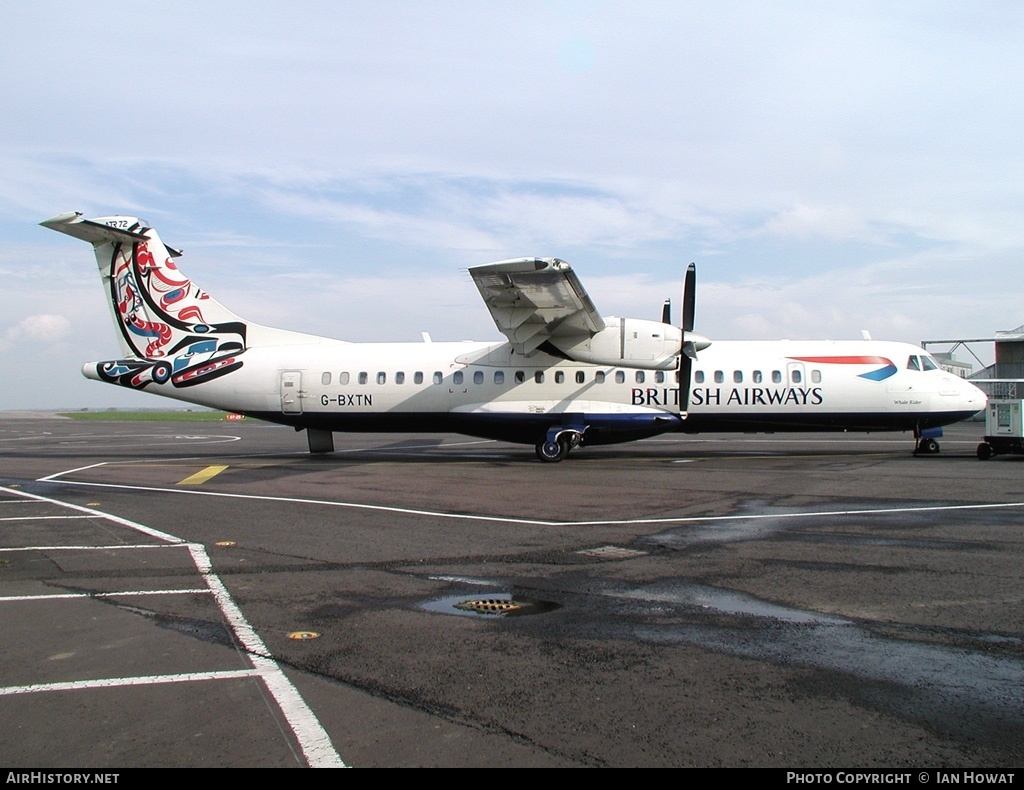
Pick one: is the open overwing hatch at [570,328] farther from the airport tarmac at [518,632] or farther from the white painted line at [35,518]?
the white painted line at [35,518]

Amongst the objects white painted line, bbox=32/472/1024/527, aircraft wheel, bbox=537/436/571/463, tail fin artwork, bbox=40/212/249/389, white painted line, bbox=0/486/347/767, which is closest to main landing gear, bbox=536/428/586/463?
aircraft wheel, bbox=537/436/571/463

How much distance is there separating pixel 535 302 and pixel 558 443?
13.4ft

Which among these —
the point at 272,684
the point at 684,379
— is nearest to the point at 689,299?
the point at 684,379

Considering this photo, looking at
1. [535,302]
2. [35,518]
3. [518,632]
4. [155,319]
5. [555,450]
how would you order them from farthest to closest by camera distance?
[155,319] → [555,450] → [535,302] → [35,518] → [518,632]

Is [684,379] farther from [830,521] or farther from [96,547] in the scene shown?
[96,547]

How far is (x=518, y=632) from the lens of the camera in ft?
18.1

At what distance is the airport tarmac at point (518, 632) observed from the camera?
3.75m

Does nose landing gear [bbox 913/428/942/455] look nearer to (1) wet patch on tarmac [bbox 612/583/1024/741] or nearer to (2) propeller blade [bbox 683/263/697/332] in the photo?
(2) propeller blade [bbox 683/263/697/332]

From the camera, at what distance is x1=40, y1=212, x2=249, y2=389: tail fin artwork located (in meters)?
20.8

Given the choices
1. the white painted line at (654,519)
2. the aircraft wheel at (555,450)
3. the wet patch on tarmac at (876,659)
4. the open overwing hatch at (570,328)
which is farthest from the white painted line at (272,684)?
Result: the aircraft wheel at (555,450)

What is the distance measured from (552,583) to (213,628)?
2.98 meters

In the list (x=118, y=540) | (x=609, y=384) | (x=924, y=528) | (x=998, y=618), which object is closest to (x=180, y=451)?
(x=609, y=384)

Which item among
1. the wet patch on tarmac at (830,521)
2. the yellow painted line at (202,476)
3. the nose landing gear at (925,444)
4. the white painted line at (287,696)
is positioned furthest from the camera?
the nose landing gear at (925,444)
